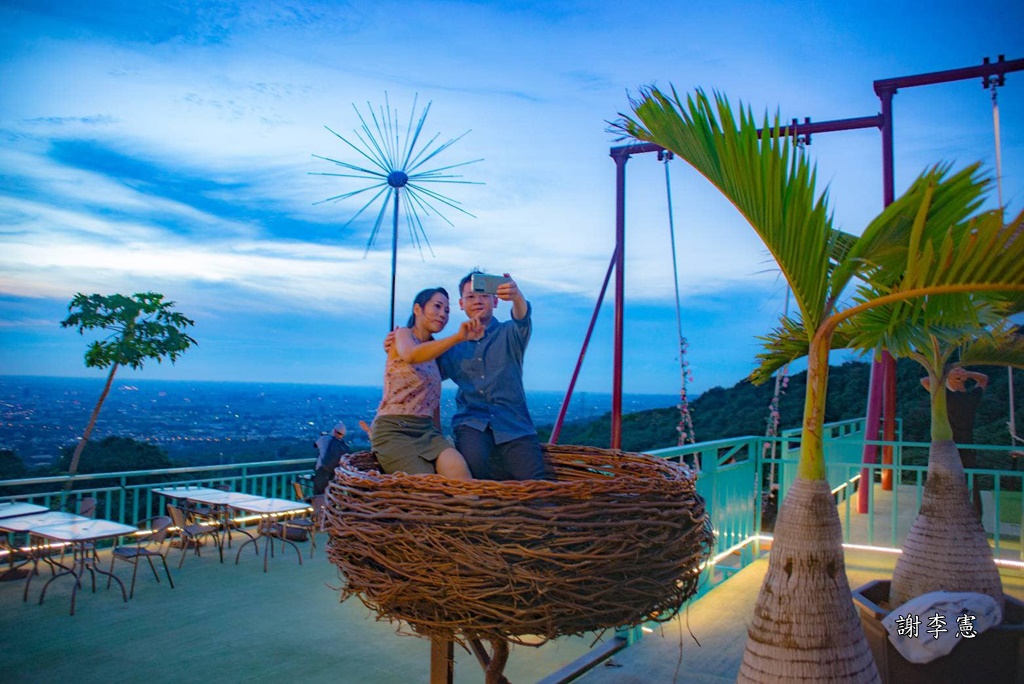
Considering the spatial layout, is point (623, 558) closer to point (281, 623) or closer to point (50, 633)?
point (281, 623)

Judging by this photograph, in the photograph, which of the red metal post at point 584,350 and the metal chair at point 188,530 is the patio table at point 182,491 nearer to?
the metal chair at point 188,530

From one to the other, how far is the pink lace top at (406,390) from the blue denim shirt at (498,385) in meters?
0.08

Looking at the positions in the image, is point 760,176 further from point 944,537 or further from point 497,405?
point 944,537

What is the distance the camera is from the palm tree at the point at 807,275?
1577 mm

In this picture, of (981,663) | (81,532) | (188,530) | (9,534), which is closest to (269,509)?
(188,530)

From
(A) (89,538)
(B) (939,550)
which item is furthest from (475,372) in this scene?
(A) (89,538)

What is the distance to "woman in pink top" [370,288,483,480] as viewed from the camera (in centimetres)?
149

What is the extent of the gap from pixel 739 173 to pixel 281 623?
446 centimetres

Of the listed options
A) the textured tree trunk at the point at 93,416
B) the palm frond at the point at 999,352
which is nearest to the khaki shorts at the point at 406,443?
the palm frond at the point at 999,352

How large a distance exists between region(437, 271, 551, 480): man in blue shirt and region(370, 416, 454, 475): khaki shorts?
0.08m

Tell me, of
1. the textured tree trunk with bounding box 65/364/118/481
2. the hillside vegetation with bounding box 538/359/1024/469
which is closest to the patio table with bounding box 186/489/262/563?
the textured tree trunk with bounding box 65/364/118/481

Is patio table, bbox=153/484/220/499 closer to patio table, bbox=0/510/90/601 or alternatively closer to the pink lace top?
patio table, bbox=0/510/90/601

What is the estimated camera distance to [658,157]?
5.64m

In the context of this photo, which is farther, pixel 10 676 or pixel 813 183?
pixel 10 676
